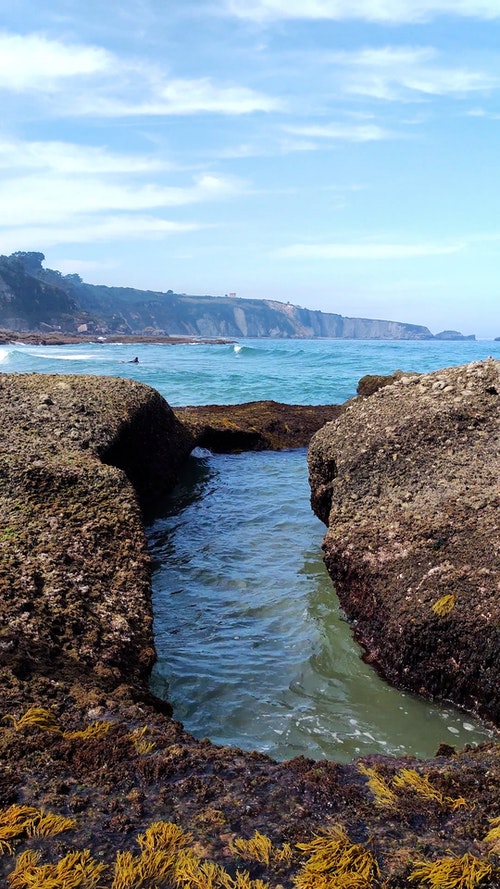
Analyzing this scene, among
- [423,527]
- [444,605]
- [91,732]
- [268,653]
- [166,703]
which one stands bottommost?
[268,653]

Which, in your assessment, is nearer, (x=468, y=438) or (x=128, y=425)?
(x=468, y=438)

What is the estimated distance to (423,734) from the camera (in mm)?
4746

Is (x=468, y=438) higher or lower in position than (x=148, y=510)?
higher

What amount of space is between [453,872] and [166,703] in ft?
8.28

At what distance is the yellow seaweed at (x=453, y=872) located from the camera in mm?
2664

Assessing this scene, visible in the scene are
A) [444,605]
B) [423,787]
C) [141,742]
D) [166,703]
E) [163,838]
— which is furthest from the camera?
[444,605]

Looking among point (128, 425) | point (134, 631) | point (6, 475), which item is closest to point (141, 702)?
point (134, 631)

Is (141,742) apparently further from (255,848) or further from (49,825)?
(255,848)

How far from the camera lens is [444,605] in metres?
5.29

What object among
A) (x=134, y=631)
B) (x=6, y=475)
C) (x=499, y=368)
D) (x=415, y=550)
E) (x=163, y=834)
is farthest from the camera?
(x=499, y=368)

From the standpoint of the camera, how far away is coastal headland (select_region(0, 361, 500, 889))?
2.81 meters

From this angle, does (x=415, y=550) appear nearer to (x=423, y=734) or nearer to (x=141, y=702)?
(x=423, y=734)

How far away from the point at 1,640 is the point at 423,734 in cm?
308

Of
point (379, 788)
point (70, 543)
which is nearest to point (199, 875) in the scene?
point (379, 788)
